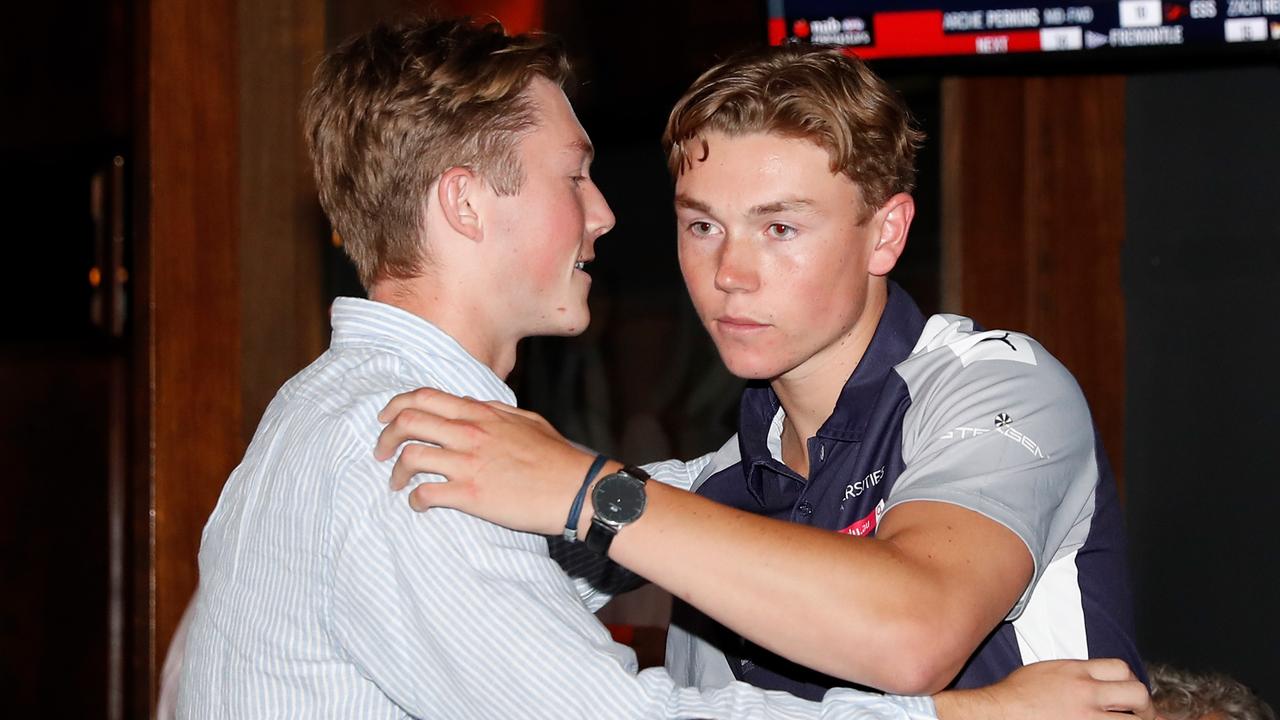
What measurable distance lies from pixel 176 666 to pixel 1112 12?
2525 mm

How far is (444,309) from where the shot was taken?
1.75m

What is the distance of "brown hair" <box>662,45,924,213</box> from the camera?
1.85 metres

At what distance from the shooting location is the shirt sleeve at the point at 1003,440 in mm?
1541

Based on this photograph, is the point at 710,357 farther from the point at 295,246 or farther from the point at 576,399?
the point at 295,246

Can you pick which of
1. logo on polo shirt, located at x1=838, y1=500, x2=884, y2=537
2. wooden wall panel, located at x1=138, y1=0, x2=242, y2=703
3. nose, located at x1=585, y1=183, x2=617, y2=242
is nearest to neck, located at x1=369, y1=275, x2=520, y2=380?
nose, located at x1=585, y1=183, x2=617, y2=242

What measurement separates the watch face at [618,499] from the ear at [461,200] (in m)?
0.49

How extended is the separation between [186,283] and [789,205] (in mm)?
2166

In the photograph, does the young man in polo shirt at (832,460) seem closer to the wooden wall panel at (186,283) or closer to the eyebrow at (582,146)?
the eyebrow at (582,146)

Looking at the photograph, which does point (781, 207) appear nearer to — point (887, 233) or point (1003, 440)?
point (887, 233)

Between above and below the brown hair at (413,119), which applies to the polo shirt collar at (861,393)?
below

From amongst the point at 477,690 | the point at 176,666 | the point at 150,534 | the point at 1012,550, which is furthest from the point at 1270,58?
the point at 150,534

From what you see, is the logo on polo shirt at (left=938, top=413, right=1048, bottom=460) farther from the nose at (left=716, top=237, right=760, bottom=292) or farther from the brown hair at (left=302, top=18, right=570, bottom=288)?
the brown hair at (left=302, top=18, right=570, bottom=288)

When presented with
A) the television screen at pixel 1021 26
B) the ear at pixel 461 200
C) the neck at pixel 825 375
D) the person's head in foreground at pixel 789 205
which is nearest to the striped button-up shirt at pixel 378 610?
the ear at pixel 461 200

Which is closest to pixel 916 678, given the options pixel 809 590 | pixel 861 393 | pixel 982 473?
pixel 809 590
